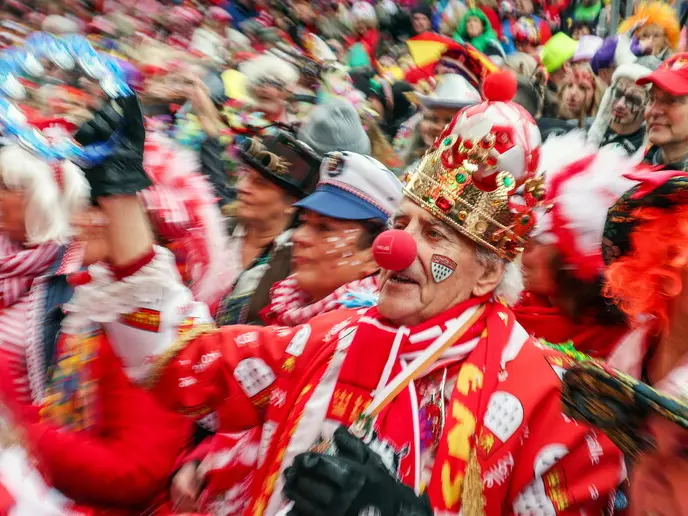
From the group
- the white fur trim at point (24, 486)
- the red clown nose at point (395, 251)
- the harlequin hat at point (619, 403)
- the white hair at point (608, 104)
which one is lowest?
the white hair at point (608, 104)

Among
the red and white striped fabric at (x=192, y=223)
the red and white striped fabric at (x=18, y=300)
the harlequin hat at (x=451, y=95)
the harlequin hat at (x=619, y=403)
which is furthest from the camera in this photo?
the harlequin hat at (x=451, y=95)

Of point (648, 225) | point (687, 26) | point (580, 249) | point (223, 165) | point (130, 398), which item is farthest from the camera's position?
point (687, 26)

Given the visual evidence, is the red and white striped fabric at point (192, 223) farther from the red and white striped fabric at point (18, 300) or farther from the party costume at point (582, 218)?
the party costume at point (582, 218)

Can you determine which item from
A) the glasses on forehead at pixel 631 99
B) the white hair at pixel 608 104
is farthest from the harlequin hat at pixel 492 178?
the glasses on forehead at pixel 631 99

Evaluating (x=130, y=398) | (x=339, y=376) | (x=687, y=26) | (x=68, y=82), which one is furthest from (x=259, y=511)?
(x=687, y=26)

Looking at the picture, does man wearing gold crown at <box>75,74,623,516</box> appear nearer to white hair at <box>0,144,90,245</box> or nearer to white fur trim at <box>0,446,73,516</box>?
white hair at <box>0,144,90,245</box>

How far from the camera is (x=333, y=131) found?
10.9 ft

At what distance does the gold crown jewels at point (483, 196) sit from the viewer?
6.31 feet

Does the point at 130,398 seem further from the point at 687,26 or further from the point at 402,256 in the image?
the point at 687,26

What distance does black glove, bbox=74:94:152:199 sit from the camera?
182cm

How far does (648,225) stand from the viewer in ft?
5.58

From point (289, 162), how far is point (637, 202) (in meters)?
1.58

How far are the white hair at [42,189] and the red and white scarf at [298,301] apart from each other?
747 mm

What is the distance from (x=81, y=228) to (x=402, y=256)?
31.1 inches
